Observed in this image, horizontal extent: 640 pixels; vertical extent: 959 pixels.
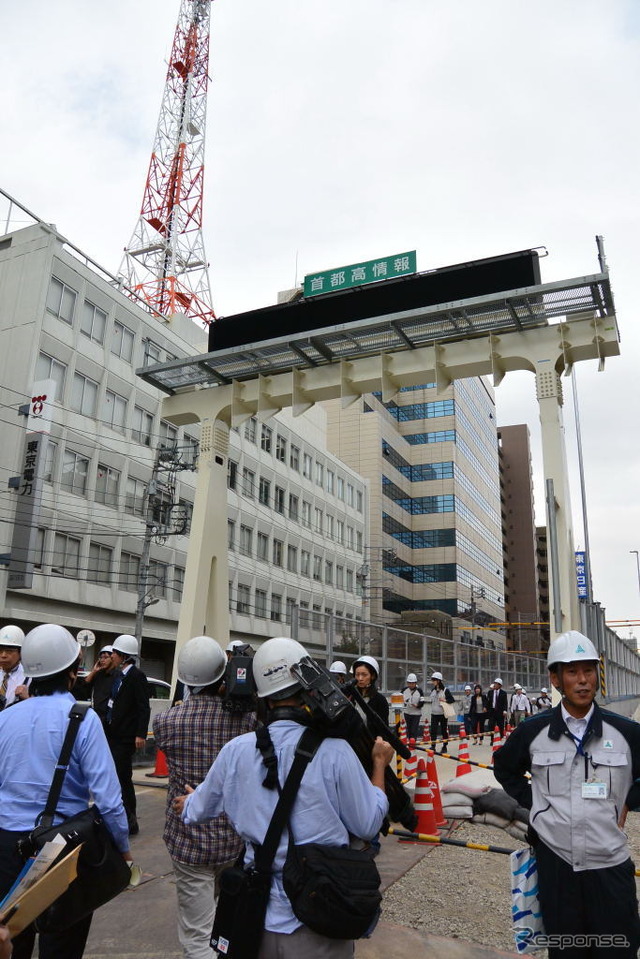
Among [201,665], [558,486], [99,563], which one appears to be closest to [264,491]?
[99,563]

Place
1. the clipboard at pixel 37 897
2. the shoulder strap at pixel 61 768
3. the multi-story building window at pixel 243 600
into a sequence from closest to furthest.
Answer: the clipboard at pixel 37 897, the shoulder strap at pixel 61 768, the multi-story building window at pixel 243 600

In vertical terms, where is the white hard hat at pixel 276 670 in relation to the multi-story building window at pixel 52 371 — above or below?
below

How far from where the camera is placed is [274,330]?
1366 cm

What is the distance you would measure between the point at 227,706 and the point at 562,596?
26.1 feet

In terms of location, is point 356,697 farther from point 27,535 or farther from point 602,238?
point 27,535

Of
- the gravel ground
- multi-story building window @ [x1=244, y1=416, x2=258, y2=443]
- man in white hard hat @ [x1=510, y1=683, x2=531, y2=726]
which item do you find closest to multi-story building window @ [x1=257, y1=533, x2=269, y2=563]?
multi-story building window @ [x1=244, y1=416, x2=258, y2=443]

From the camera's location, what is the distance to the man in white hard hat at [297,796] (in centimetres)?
238

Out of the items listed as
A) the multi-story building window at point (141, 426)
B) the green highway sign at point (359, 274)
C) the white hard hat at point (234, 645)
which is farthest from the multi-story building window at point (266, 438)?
the white hard hat at point (234, 645)

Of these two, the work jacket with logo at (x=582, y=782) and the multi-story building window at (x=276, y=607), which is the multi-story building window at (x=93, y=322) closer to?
the multi-story building window at (x=276, y=607)

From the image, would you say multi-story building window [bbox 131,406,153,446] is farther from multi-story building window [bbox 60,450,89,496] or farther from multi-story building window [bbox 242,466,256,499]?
multi-story building window [bbox 242,466,256,499]

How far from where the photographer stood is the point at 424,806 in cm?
804

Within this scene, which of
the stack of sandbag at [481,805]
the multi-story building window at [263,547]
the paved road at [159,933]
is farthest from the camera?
the multi-story building window at [263,547]

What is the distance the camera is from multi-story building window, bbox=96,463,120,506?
1251 inches

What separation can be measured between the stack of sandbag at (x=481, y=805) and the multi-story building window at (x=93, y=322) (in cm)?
2787
